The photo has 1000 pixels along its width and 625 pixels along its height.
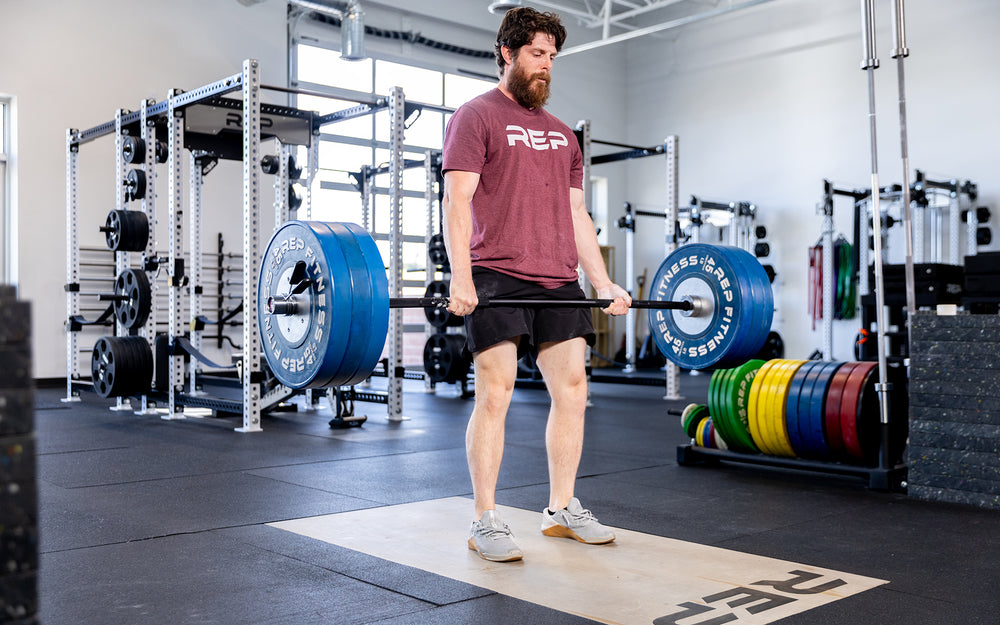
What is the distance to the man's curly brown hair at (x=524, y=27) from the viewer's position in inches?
→ 84.8

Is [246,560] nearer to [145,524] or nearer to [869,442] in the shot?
[145,524]

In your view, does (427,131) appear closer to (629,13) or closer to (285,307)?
(629,13)

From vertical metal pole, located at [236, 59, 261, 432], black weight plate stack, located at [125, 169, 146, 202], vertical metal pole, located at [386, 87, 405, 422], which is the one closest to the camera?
vertical metal pole, located at [236, 59, 261, 432]

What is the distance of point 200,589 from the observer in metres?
1.93

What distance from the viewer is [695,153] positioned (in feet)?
36.5

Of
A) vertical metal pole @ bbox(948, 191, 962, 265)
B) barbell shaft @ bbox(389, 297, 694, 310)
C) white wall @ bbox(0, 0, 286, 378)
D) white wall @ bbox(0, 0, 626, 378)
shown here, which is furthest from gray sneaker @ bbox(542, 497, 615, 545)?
vertical metal pole @ bbox(948, 191, 962, 265)

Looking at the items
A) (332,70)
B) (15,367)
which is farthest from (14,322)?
(332,70)

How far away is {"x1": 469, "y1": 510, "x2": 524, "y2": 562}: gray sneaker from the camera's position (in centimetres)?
213

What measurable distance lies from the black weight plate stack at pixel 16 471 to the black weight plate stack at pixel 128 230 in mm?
5136

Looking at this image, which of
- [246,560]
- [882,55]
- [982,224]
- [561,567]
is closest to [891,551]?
[561,567]

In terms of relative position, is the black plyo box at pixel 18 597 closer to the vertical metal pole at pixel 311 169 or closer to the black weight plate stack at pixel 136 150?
the vertical metal pole at pixel 311 169

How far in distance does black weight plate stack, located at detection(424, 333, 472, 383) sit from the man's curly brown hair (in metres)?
4.49

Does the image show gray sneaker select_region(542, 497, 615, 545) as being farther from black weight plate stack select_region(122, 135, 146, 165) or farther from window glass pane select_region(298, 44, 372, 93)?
window glass pane select_region(298, 44, 372, 93)

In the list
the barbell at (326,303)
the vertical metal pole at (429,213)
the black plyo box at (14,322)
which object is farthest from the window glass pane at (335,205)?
the black plyo box at (14,322)
